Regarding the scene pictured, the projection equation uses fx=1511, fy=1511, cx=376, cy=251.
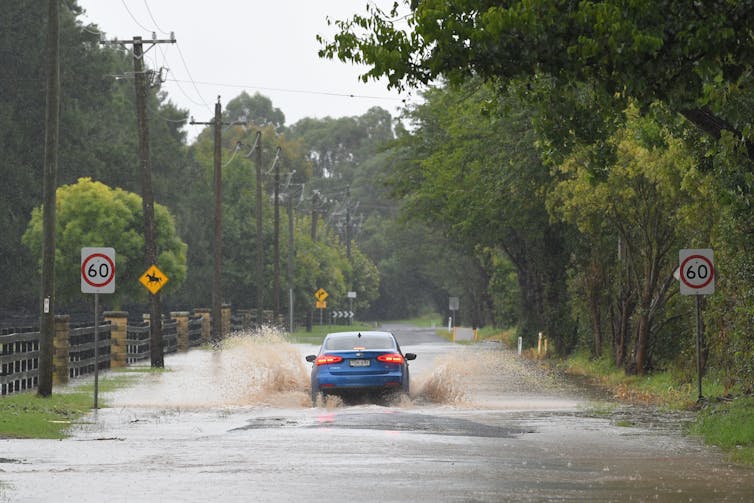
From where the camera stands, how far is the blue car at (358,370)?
1052 inches

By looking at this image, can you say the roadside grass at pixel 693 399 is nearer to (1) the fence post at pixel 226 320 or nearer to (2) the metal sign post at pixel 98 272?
(2) the metal sign post at pixel 98 272

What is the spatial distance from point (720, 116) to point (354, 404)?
10218 mm

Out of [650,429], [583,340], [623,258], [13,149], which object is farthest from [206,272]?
[650,429]

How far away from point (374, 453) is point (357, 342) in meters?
10.3

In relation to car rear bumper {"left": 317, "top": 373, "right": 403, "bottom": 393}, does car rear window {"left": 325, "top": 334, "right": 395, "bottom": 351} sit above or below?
above

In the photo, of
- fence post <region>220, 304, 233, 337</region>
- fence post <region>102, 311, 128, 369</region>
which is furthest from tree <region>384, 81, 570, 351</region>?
fence post <region>220, 304, 233, 337</region>

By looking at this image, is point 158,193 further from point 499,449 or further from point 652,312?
point 499,449

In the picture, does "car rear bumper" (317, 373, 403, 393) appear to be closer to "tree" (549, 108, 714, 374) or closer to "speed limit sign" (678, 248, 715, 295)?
"speed limit sign" (678, 248, 715, 295)

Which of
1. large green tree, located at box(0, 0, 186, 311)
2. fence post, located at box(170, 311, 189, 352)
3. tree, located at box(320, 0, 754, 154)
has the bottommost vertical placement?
fence post, located at box(170, 311, 189, 352)

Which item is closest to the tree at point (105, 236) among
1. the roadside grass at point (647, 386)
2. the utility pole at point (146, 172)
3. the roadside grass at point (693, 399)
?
the utility pole at point (146, 172)

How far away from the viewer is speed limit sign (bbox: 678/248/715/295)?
25.2 m

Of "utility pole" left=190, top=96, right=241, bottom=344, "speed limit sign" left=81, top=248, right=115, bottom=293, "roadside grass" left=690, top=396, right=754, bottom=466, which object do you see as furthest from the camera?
"utility pole" left=190, top=96, right=241, bottom=344

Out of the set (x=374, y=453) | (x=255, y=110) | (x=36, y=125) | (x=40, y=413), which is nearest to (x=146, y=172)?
(x=40, y=413)

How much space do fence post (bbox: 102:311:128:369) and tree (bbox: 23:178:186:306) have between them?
2719 centimetres
